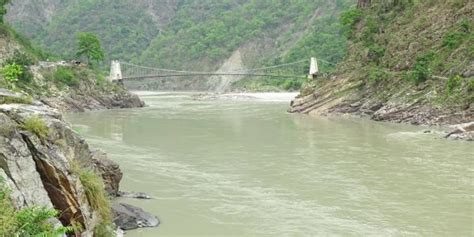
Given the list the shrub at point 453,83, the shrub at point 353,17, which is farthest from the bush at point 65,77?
the shrub at point 453,83

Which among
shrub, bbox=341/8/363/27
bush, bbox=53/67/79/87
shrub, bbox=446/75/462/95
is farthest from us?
bush, bbox=53/67/79/87

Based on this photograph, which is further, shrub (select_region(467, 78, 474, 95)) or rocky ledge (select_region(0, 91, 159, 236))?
shrub (select_region(467, 78, 474, 95))

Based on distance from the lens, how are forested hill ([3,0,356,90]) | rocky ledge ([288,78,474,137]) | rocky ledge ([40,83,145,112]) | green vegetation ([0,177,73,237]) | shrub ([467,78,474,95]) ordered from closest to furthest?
green vegetation ([0,177,73,237])
shrub ([467,78,474,95])
rocky ledge ([288,78,474,137])
rocky ledge ([40,83,145,112])
forested hill ([3,0,356,90])

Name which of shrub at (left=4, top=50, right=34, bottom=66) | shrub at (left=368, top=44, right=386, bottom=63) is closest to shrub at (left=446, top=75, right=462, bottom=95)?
shrub at (left=368, top=44, right=386, bottom=63)

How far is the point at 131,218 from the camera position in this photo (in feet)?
45.7

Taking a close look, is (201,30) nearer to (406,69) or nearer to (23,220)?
(406,69)

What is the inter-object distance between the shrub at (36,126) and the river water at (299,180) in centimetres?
371

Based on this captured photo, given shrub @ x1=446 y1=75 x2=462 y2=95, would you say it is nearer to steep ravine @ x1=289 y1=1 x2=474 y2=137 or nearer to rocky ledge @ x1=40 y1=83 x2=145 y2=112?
steep ravine @ x1=289 y1=1 x2=474 y2=137

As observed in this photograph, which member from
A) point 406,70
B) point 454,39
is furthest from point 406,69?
point 454,39

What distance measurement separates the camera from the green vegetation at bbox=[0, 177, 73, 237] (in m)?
7.61

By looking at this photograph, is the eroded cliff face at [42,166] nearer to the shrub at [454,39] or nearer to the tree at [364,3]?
the shrub at [454,39]

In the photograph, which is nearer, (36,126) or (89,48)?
(36,126)

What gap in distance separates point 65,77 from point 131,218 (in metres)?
52.9

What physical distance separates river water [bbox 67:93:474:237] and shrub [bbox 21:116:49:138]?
12.2 feet
